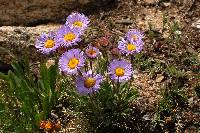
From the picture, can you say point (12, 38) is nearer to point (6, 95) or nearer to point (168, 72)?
point (6, 95)

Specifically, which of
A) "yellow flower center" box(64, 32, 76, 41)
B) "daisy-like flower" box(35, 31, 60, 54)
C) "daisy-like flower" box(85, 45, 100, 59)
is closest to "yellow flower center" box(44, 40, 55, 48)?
"daisy-like flower" box(35, 31, 60, 54)

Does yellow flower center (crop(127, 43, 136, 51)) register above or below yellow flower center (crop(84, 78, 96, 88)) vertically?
above

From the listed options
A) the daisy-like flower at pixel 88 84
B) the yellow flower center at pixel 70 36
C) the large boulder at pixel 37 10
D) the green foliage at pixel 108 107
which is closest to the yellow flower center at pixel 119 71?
the daisy-like flower at pixel 88 84

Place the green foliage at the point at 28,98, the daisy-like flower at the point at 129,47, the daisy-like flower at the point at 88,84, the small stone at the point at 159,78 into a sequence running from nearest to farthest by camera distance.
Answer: the daisy-like flower at the point at 88,84 → the daisy-like flower at the point at 129,47 → the green foliage at the point at 28,98 → the small stone at the point at 159,78

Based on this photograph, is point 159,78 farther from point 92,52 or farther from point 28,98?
point 28,98

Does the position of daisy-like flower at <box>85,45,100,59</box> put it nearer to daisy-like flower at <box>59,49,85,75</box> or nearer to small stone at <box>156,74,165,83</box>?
daisy-like flower at <box>59,49,85,75</box>

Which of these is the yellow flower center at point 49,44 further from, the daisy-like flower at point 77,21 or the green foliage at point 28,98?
the green foliage at point 28,98
